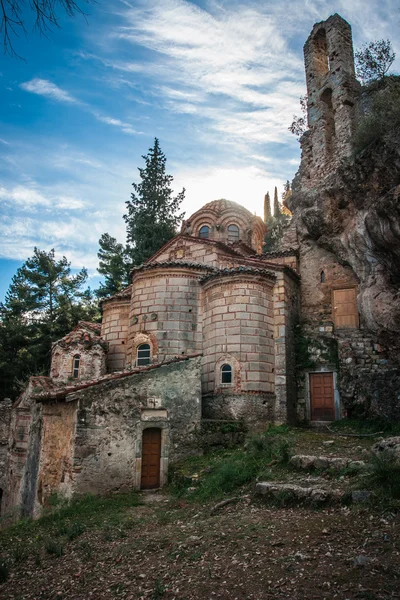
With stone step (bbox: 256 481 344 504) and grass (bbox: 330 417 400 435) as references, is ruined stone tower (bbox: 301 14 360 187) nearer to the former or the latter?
grass (bbox: 330 417 400 435)

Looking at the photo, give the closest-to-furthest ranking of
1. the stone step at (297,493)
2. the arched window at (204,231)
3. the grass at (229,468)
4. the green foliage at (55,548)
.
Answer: the stone step at (297,493) < the green foliage at (55,548) < the grass at (229,468) < the arched window at (204,231)

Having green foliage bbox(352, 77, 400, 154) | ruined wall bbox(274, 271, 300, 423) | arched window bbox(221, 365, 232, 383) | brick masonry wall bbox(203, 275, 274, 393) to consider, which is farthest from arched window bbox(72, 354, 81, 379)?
green foliage bbox(352, 77, 400, 154)

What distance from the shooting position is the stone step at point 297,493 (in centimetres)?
736

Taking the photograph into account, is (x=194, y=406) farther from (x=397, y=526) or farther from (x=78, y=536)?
(x=397, y=526)

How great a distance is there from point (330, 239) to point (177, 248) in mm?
6758

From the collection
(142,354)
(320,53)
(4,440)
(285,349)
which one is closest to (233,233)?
(320,53)

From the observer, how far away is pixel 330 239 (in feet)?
53.9

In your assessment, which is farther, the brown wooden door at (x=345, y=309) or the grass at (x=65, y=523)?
the brown wooden door at (x=345, y=309)

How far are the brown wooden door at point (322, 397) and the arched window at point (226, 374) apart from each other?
11.2 feet

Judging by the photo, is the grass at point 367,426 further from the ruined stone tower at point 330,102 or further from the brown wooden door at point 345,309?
the ruined stone tower at point 330,102

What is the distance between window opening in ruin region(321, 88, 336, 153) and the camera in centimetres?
1828

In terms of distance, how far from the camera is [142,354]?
16.5m

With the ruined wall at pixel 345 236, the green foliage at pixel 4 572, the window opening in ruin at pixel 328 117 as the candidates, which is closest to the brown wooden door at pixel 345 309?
the ruined wall at pixel 345 236

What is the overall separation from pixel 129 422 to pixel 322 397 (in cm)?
777
